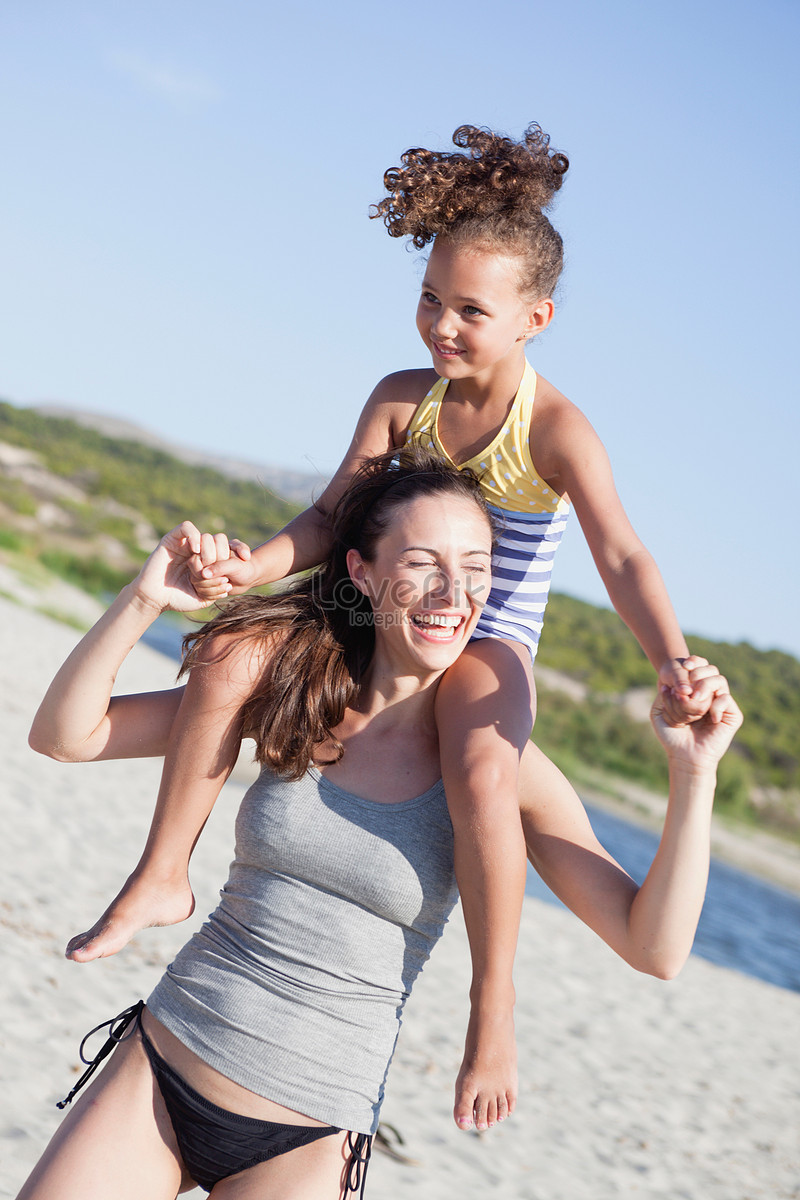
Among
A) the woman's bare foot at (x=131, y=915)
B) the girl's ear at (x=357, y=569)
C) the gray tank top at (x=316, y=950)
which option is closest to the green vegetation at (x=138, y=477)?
the girl's ear at (x=357, y=569)

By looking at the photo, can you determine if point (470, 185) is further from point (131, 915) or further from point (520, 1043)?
point (520, 1043)

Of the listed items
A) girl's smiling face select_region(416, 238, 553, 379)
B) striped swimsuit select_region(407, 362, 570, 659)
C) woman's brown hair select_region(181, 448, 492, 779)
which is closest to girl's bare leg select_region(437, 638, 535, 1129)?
woman's brown hair select_region(181, 448, 492, 779)

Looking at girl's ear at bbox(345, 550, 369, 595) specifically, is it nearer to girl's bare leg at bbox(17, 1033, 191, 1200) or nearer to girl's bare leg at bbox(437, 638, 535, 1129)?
girl's bare leg at bbox(437, 638, 535, 1129)

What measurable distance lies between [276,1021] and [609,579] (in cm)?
127

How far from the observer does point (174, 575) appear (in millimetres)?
2256

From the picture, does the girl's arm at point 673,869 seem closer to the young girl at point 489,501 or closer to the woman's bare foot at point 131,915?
the young girl at point 489,501

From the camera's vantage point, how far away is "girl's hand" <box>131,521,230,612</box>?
7.18 ft

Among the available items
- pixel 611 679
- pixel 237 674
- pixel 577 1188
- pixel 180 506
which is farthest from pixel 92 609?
pixel 180 506

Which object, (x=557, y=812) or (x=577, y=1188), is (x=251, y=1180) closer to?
(x=557, y=812)

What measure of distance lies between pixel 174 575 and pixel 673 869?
122cm

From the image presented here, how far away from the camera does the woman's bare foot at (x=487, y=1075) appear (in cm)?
208

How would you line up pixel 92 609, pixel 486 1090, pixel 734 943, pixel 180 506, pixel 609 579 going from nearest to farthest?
1. pixel 486 1090
2. pixel 609 579
3. pixel 734 943
4. pixel 92 609
5. pixel 180 506

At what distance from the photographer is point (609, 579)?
8.23 ft

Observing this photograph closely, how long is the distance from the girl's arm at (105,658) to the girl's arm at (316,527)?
5 centimetres
